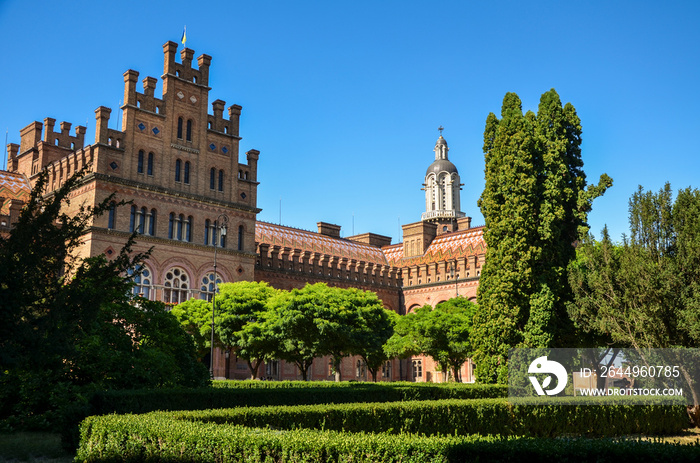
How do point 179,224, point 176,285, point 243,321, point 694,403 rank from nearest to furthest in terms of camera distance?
point 694,403, point 243,321, point 176,285, point 179,224

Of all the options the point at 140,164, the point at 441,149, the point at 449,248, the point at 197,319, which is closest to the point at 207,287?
the point at 197,319

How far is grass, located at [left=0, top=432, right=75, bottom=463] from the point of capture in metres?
13.7

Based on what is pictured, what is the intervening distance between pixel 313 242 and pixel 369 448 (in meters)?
56.4

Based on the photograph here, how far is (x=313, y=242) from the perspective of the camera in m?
64.9

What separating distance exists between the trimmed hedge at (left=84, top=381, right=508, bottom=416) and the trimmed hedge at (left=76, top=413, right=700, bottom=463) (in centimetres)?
515

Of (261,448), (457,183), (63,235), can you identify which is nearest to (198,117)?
(63,235)

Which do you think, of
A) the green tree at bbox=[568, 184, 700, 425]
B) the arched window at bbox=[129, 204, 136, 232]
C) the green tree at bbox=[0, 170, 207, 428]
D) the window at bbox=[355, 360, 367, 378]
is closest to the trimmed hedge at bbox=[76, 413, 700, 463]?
the green tree at bbox=[0, 170, 207, 428]

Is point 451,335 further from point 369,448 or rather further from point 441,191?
point 441,191

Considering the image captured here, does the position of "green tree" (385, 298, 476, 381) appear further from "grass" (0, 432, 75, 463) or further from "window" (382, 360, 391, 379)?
"grass" (0, 432, 75, 463)

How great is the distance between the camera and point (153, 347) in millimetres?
20688

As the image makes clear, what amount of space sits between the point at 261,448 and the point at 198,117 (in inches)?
1549

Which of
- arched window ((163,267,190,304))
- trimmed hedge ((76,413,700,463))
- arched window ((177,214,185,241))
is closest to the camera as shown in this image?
trimmed hedge ((76,413,700,463))

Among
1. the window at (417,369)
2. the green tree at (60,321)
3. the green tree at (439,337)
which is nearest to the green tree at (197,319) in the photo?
the green tree at (439,337)

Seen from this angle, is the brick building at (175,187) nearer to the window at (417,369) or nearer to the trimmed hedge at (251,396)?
the window at (417,369)
